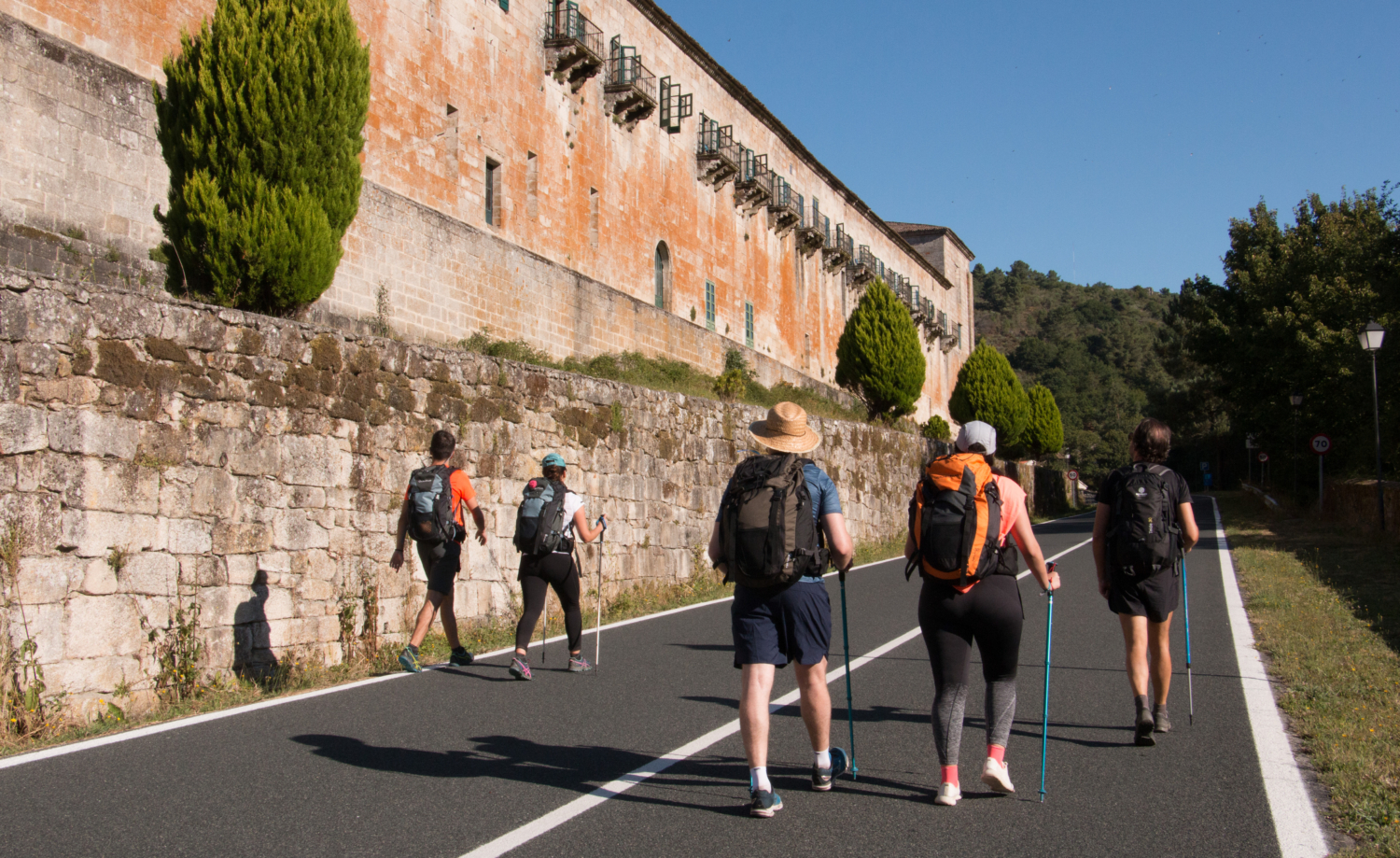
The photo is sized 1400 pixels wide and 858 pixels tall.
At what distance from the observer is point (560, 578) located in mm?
8336

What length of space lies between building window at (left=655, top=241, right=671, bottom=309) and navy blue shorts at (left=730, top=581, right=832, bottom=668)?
102ft

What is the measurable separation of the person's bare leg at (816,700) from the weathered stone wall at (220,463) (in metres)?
5.07

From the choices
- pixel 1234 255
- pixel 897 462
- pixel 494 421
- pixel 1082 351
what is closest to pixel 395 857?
pixel 494 421

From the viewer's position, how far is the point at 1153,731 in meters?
6.10

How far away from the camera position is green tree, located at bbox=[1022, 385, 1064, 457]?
59031 millimetres

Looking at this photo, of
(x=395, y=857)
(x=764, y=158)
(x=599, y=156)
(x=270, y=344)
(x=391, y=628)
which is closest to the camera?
(x=395, y=857)

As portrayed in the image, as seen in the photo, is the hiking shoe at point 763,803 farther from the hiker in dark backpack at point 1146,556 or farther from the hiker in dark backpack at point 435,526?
the hiker in dark backpack at point 435,526

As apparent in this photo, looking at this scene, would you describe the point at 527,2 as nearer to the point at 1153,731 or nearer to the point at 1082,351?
the point at 1153,731

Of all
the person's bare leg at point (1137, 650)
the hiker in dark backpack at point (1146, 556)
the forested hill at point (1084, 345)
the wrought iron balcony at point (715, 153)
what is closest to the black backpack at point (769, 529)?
the hiker in dark backpack at point (1146, 556)

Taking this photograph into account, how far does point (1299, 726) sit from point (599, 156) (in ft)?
92.1

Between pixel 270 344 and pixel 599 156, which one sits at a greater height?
pixel 599 156

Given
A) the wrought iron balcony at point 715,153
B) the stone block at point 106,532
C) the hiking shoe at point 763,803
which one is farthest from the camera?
the wrought iron balcony at point 715,153

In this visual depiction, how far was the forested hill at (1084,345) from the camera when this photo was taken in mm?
100750

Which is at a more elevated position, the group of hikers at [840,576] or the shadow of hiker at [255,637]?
the group of hikers at [840,576]
